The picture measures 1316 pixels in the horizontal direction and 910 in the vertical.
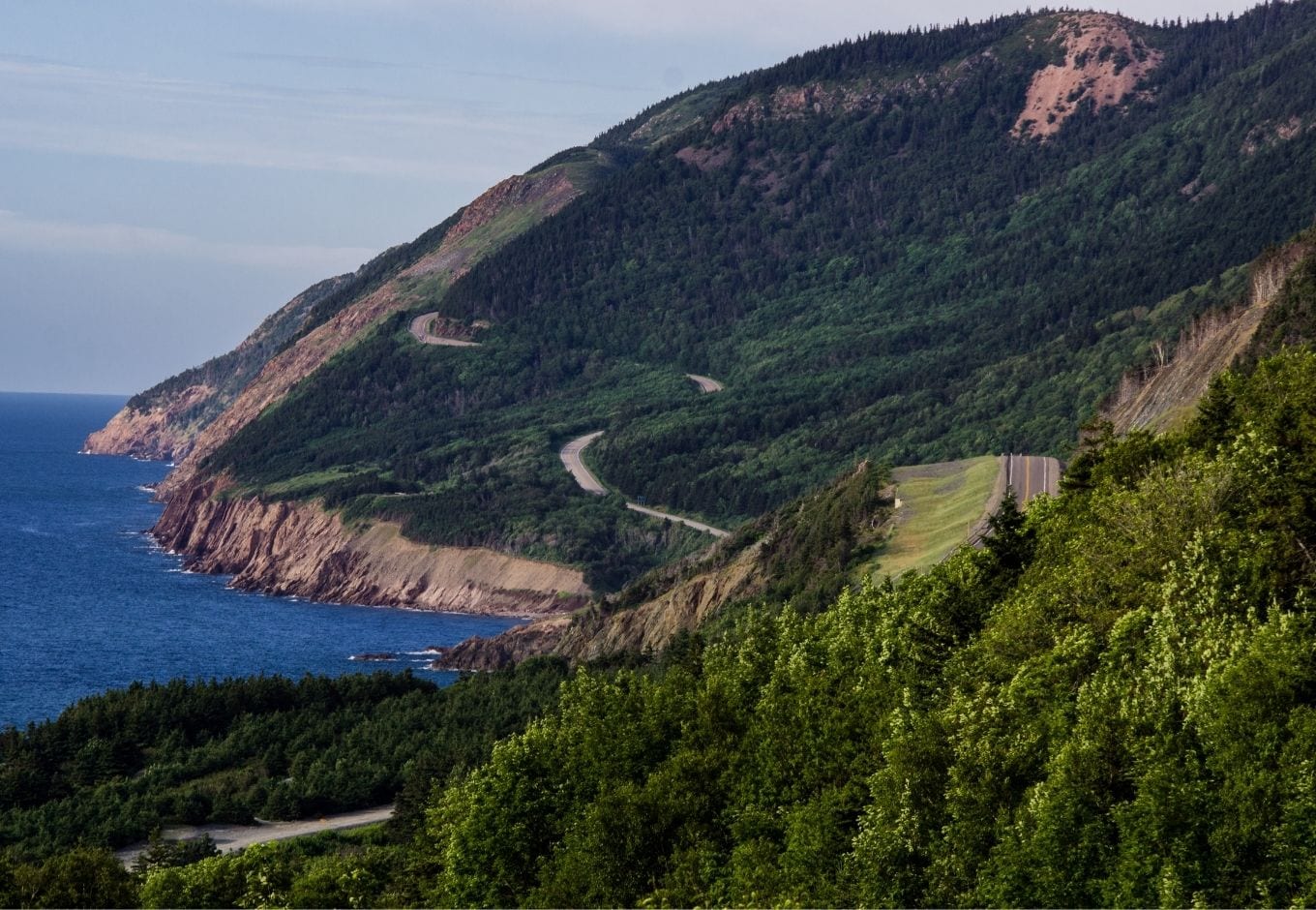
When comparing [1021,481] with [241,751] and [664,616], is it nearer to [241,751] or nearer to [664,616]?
[664,616]

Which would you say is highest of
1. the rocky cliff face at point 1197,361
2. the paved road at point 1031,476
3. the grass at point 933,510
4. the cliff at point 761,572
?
the rocky cliff face at point 1197,361

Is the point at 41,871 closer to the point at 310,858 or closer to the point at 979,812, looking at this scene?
the point at 310,858

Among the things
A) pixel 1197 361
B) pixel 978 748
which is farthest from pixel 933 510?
→ pixel 978 748

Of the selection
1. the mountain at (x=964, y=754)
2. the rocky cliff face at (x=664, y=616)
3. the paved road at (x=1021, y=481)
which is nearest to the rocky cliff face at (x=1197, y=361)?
the paved road at (x=1021, y=481)

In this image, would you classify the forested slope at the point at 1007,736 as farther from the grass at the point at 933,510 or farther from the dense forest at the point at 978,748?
the grass at the point at 933,510

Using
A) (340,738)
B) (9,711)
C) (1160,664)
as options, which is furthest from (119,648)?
(1160,664)

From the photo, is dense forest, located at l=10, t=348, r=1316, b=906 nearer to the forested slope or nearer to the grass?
the forested slope
